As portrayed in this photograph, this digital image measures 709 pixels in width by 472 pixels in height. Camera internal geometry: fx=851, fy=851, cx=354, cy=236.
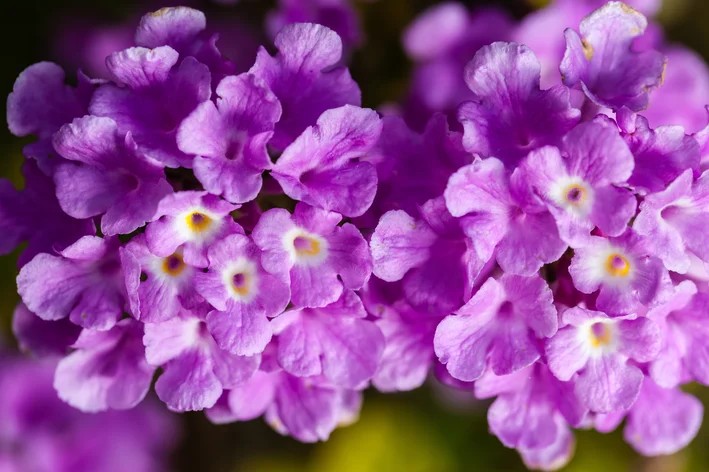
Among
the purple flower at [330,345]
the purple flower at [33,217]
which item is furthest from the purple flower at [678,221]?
the purple flower at [33,217]

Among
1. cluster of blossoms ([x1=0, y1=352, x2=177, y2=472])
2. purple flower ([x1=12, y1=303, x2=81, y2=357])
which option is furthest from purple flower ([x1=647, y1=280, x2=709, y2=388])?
cluster of blossoms ([x1=0, y1=352, x2=177, y2=472])

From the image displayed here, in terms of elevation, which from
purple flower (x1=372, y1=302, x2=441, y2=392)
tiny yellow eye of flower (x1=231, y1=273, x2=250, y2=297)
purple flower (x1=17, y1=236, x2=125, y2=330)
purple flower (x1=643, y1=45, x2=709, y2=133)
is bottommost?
purple flower (x1=372, y1=302, x2=441, y2=392)

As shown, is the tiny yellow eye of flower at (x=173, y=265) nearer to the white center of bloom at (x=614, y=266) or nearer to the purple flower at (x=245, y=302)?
the purple flower at (x=245, y=302)

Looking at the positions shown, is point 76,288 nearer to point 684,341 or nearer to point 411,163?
point 411,163

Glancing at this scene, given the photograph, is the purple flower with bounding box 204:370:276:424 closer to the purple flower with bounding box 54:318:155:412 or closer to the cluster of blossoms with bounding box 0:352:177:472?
the purple flower with bounding box 54:318:155:412

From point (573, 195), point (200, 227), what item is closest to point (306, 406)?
point (200, 227)

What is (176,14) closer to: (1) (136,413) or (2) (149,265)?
(2) (149,265)
